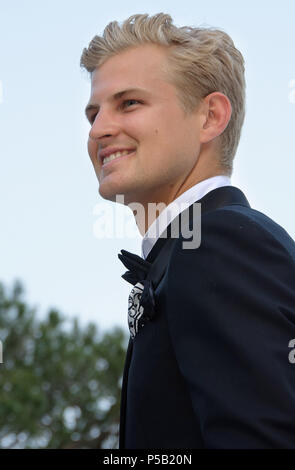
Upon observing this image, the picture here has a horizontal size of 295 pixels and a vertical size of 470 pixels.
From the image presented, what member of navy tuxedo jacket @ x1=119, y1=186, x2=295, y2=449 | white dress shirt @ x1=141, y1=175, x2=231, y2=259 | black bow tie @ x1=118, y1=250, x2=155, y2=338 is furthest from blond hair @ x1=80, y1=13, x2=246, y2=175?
navy tuxedo jacket @ x1=119, y1=186, x2=295, y2=449

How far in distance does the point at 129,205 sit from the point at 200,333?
0.93 m

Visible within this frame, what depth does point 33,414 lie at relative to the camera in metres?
33.0

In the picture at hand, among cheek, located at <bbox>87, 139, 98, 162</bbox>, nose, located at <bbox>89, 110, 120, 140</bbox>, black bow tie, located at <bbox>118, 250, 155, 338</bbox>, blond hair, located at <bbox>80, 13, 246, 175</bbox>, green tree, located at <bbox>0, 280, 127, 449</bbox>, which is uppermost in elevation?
blond hair, located at <bbox>80, 13, 246, 175</bbox>

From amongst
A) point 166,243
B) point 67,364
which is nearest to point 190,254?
point 166,243

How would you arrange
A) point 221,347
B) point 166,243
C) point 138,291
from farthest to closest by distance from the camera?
point 166,243 → point 138,291 → point 221,347

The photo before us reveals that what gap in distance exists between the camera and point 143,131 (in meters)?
3.17

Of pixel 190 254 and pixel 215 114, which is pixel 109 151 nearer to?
pixel 215 114

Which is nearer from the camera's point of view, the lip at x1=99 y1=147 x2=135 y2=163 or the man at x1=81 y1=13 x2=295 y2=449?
the man at x1=81 y1=13 x2=295 y2=449

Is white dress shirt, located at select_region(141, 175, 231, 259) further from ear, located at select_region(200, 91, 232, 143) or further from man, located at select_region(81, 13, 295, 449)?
ear, located at select_region(200, 91, 232, 143)

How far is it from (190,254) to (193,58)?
1119mm

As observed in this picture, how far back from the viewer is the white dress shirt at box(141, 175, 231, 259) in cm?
313

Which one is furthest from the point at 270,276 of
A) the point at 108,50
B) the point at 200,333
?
the point at 108,50

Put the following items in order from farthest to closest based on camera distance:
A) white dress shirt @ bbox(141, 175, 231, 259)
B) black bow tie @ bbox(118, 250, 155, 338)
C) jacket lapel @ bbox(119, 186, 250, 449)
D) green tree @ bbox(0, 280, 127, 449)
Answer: green tree @ bbox(0, 280, 127, 449)
white dress shirt @ bbox(141, 175, 231, 259)
jacket lapel @ bbox(119, 186, 250, 449)
black bow tie @ bbox(118, 250, 155, 338)
